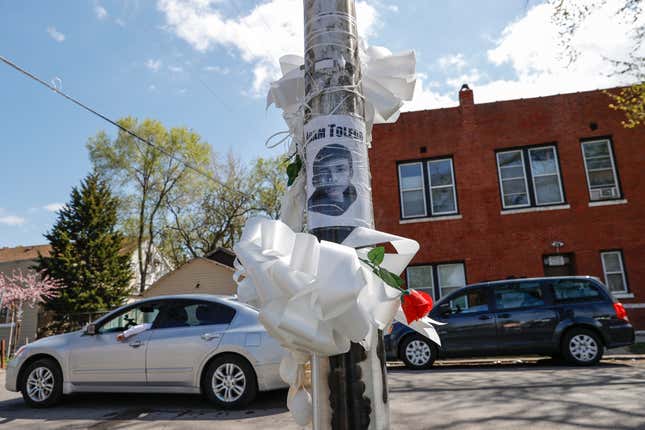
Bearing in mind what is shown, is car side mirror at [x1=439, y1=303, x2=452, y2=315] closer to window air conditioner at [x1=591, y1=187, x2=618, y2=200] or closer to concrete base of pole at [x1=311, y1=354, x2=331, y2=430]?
window air conditioner at [x1=591, y1=187, x2=618, y2=200]

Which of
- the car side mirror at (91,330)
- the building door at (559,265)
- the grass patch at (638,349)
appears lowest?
the grass patch at (638,349)

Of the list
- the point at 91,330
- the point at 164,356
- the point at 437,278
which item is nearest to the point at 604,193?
the point at 437,278

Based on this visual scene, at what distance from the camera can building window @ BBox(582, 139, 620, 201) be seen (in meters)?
15.7

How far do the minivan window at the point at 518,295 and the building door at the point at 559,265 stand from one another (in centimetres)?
622

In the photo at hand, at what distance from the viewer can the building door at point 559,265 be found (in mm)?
15500

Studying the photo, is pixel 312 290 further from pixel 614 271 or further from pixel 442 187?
pixel 614 271

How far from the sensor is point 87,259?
2494 cm

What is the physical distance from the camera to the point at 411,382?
7.77 meters

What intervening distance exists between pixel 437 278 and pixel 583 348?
22.4ft

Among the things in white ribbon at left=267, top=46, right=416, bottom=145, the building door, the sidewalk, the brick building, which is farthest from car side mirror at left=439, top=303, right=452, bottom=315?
white ribbon at left=267, top=46, right=416, bottom=145

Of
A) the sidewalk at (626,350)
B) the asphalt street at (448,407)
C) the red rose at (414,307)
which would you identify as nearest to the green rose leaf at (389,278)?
the red rose at (414,307)

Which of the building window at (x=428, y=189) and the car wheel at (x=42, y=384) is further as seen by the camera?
the building window at (x=428, y=189)

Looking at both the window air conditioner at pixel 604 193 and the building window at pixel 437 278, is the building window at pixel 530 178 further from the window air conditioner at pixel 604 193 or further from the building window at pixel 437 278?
the building window at pixel 437 278

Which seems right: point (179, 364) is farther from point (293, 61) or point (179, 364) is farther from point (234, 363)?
point (293, 61)
